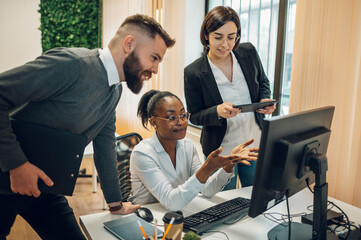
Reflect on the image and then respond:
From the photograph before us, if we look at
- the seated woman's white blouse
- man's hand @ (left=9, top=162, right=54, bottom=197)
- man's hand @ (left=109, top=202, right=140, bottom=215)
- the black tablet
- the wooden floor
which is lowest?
the wooden floor

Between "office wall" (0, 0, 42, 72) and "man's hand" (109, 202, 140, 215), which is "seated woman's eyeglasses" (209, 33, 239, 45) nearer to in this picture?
"man's hand" (109, 202, 140, 215)

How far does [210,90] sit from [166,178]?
0.63 meters

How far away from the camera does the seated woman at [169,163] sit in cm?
137

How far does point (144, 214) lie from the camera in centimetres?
131

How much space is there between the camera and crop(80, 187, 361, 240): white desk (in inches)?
47.4

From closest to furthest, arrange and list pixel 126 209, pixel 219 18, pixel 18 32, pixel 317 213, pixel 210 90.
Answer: pixel 317 213
pixel 126 209
pixel 219 18
pixel 210 90
pixel 18 32

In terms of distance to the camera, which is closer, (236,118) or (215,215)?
(215,215)

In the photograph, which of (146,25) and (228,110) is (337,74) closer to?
(228,110)

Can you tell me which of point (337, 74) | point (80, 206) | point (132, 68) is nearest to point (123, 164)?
point (132, 68)

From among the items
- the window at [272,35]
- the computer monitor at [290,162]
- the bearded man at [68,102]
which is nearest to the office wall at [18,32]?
the window at [272,35]

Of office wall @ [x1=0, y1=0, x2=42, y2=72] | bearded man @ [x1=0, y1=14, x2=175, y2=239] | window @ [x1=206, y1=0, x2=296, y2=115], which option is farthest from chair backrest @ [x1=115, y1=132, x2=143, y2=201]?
office wall @ [x1=0, y1=0, x2=42, y2=72]

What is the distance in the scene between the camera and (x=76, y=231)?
1.35m

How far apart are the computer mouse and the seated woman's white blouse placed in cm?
10

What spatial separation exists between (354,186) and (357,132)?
0.28m
